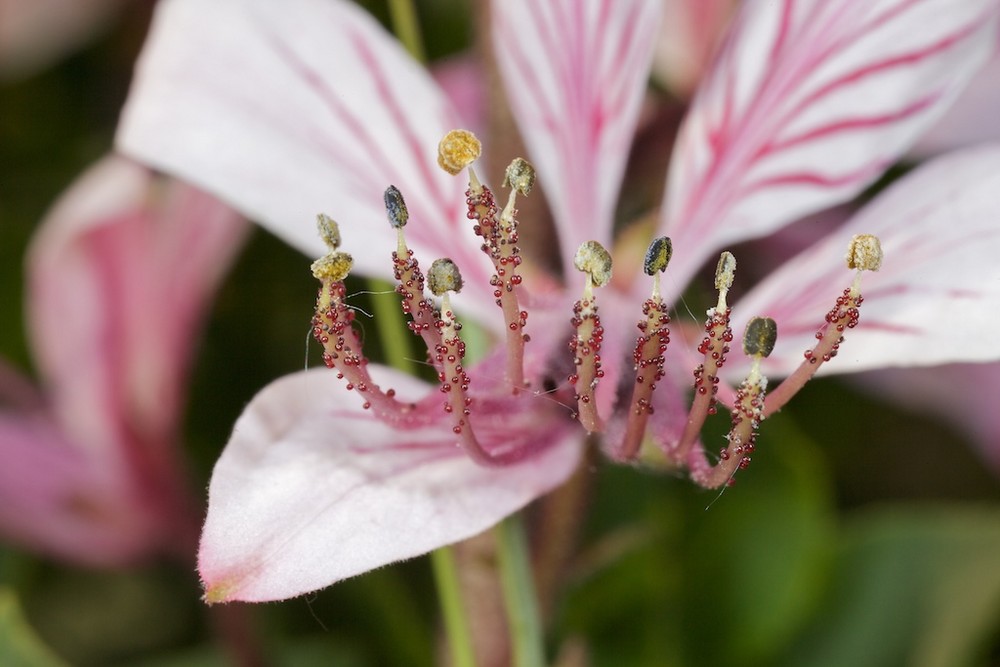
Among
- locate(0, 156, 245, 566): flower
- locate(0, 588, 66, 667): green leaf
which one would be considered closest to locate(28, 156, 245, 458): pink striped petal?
locate(0, 156, 245, 566): flower

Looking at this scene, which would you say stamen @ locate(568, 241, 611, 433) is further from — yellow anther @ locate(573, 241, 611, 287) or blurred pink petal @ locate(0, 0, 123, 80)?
blurred pink petal @ locate(0, 0, 123, 80)

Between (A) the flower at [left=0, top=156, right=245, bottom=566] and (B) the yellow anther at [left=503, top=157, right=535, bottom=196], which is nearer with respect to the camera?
(B) the yellow anther at [left=503, top=157, right=535, bottom=196]

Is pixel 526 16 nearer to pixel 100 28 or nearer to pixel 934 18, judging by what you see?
pixel 934 18

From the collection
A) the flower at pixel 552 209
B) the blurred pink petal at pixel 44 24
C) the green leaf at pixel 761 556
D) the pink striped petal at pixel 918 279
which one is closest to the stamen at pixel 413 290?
Result: the flower at pixel 552 209

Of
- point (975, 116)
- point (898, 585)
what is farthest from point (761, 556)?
point (975, 116)

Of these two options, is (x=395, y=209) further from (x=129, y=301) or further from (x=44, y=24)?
(x=44, y=24)

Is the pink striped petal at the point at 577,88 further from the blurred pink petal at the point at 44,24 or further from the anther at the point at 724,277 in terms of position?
the blurred pink petal at the point at 44,24
